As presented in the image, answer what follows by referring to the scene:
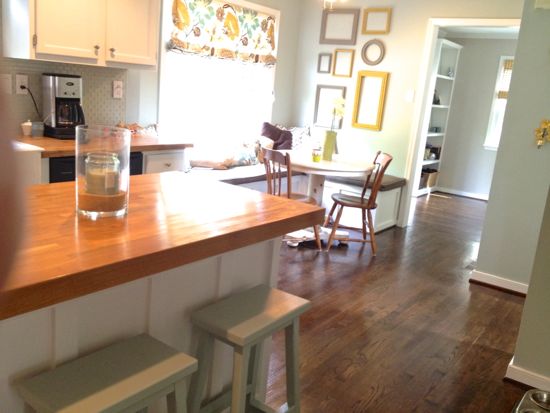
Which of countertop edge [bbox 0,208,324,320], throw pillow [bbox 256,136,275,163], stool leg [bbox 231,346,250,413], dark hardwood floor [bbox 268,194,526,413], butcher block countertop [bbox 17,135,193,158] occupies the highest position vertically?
countertop edge [bbox 0,208,324,320]

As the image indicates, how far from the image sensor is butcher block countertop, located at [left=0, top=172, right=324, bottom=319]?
996 mm

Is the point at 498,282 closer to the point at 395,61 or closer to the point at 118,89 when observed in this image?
the point at 395,61

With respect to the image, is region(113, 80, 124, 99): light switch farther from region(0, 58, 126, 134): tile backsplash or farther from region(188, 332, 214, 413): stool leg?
region(188, 332, 214, 413): stool leg

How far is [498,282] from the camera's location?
12.5 ft

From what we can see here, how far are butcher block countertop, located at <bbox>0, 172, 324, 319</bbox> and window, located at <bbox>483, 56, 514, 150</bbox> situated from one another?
20.1 feet

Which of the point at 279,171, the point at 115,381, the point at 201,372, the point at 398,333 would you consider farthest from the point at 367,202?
the point at 115,381

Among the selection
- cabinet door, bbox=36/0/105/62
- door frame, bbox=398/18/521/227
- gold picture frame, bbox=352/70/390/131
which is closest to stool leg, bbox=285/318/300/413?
cabinet door, bbox=36/0/105/62

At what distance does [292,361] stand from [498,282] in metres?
2.57

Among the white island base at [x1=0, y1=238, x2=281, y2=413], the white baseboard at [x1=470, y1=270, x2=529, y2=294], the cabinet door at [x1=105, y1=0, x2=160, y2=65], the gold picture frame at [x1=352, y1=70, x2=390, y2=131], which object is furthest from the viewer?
the gold picture frame at [x1=352, y1=70, x2=390, y2=131]

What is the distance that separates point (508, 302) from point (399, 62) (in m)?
2.80

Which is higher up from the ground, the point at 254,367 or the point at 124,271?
the point at 124,271

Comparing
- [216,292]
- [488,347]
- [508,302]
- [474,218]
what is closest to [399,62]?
[474,218]

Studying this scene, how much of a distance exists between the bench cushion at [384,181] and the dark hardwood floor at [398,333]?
613 mm

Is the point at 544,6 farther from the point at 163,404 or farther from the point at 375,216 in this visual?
the point at 163,404
